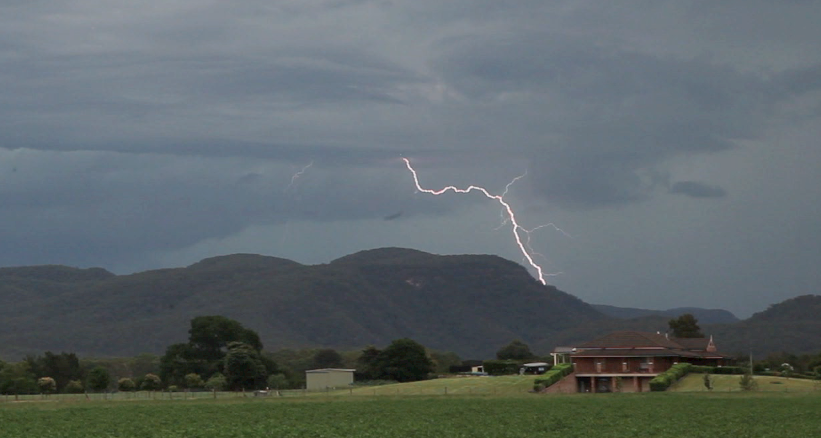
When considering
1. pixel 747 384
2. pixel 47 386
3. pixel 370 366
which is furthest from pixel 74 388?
pixel 747 384

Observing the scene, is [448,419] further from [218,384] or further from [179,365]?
[179,365]

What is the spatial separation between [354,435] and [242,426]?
7910mm

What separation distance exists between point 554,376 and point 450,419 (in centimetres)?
4741

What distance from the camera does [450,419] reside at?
174 feet

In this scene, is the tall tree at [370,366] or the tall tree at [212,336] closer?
the tall tree at [370,366]

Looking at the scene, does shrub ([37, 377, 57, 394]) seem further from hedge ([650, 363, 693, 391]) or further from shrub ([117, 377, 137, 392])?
hedge ([650, 363, 693, 391])

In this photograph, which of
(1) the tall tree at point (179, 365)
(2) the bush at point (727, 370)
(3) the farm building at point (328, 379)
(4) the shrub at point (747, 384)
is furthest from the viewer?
(1) the tall tree at point (179, 365)

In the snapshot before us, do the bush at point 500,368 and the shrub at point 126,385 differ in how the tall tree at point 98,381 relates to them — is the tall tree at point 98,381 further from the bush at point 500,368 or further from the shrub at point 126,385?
the bush at point 500,368

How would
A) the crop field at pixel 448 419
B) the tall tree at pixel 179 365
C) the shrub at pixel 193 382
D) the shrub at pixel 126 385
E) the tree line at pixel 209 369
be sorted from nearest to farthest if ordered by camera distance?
the crop field at pixel 448 419 < the shrub at pixel 126 385 < the tree line at pixel 209 369 < the shrub at pixel 193 382 < the tall tree at pixel 179 365

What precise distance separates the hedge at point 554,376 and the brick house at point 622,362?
4.42ft

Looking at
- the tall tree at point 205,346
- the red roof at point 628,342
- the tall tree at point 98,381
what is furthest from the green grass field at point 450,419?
the tall tree at point 205,346

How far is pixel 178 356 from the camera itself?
140m

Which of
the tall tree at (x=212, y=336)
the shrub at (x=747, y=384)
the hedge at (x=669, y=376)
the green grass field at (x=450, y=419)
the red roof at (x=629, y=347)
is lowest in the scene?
the green grass field at (x=450, y=419)

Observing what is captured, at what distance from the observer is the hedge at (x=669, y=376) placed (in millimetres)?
91000
